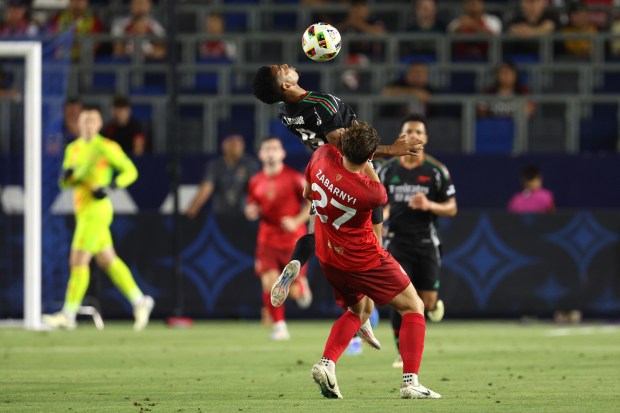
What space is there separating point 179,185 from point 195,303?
1772 mm

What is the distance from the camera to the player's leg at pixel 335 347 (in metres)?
9.37

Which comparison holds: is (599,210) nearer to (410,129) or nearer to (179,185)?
(179,185)

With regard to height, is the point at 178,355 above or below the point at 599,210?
below

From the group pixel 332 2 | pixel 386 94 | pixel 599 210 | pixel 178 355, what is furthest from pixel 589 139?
pixel 178 355

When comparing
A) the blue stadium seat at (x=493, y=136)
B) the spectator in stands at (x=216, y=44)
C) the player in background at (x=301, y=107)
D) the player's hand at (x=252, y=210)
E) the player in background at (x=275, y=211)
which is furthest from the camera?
the spectator in stands at (x=216, y=44)

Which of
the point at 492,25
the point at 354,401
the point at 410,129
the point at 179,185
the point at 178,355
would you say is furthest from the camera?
the point at 492,25

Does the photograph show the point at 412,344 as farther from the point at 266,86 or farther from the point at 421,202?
the point at 421,202

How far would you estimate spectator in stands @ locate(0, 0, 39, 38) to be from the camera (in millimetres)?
22516

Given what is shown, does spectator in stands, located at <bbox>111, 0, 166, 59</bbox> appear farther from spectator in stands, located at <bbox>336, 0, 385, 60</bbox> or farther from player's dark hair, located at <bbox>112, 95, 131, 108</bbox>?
spectator in stands, located at <bbox>336, 0, 385, 60</bbox>

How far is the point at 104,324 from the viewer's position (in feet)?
63.4

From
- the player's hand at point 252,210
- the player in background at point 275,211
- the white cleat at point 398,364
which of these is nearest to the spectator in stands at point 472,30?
the player in background at point 275,211

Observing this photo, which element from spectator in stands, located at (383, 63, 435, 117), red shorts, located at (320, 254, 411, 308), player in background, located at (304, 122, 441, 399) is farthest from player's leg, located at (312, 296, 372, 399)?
spectator in stands, located at (383, 63, 435, 117)

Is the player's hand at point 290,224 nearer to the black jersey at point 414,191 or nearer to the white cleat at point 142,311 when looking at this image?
the white cleat at point 142,311

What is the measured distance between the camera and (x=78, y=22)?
2205 cm
